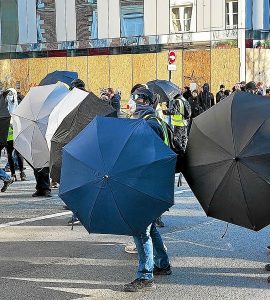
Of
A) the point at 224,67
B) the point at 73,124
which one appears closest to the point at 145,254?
the point at 73,124

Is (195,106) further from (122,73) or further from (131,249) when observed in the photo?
(131,249)

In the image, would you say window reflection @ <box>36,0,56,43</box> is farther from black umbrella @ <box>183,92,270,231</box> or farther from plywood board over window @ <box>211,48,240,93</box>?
black umbrella @ <box>183,92,270,231</box>

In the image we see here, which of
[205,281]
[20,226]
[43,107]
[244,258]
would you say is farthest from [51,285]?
[43,107]

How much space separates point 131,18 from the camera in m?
39.4

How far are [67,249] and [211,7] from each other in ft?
95.7

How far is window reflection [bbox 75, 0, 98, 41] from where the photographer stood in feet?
133

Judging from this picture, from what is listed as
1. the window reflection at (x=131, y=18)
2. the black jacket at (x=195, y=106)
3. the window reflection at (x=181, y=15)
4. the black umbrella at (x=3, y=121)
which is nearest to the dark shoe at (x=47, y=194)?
the black umbrella at (x=3, y=121)

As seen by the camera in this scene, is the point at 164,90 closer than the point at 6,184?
No

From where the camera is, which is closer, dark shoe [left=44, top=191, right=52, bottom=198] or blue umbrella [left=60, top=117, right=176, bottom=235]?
blue umbrella [left=60, top=117, right=176, bottom=235]

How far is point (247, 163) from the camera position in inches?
248

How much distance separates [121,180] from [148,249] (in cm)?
106

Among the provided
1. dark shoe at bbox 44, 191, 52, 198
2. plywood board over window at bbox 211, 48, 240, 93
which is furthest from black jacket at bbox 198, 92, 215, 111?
dark shoe at bbox 44, 191, 52, 198

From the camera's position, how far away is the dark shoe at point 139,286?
6918 mm

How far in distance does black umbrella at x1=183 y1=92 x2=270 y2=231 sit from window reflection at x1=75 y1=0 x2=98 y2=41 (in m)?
34.4
